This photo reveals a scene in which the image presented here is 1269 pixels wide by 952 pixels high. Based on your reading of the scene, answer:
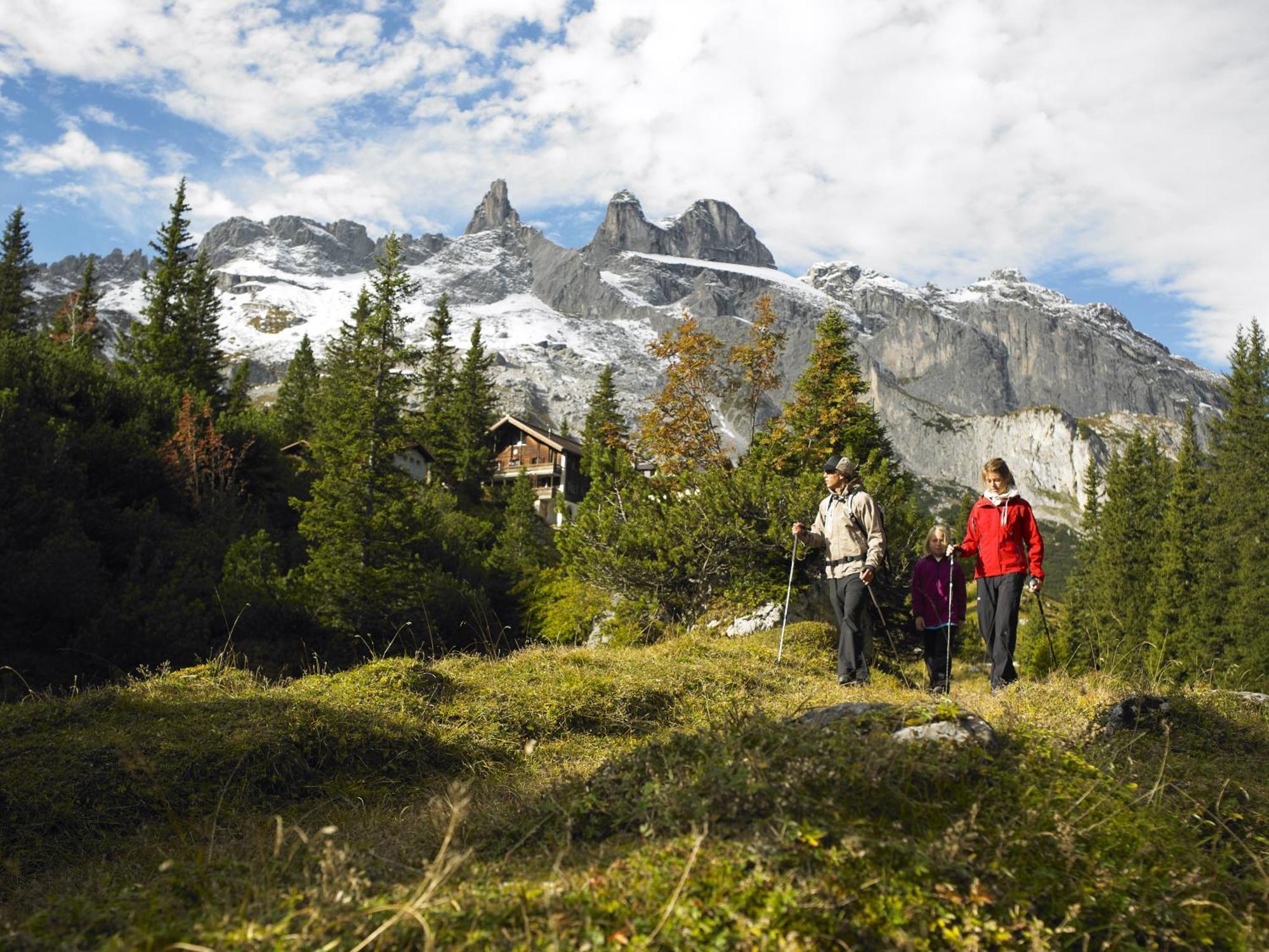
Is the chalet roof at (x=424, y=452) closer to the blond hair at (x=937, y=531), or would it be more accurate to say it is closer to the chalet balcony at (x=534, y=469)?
the chalet balcony at (x=534, y=469)

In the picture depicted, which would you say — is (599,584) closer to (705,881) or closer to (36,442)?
(705,881)

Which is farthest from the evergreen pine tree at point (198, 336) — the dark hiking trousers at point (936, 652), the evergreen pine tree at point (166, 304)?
the dark hiking trousers at point (936, 652)

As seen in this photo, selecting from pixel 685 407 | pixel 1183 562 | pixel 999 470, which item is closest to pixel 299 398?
pixel 685 407

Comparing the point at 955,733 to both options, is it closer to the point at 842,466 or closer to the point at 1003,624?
the point at 1003,624

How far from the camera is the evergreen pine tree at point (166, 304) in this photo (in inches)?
1810

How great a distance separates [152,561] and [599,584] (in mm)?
15939

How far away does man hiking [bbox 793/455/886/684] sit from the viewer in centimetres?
811

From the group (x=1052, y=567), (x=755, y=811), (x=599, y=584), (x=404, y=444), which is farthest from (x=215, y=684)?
(x=1052, y=567)

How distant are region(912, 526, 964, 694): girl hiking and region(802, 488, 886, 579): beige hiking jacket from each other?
1.32m

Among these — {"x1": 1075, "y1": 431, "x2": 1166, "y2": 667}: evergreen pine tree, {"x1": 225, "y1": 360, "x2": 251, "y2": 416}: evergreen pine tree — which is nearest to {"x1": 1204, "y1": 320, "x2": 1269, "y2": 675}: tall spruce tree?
{"x1": 1075, "y1": 431, "x2": 1166, "y2": 667}: evergreen pine tree

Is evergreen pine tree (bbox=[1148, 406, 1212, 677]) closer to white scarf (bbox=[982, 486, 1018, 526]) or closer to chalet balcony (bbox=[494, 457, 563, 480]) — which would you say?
white scarf (bbox=[982, 486, 1018, 526])

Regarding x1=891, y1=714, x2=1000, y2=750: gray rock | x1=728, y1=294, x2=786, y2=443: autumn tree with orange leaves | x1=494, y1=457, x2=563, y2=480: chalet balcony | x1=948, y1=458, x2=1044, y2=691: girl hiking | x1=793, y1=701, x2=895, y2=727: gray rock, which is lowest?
x1=793, y1=701, x2=895, y2=727: gray rock

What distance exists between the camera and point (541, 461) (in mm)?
65062

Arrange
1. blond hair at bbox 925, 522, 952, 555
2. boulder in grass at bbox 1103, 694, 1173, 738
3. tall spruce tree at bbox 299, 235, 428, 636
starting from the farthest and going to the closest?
tall spruce tree at bbox 299, 235, 428, 636, blond hair at bbox 925, 522, 952, 555, boulder in grass at bbox 1103, 694, 1173, 738
